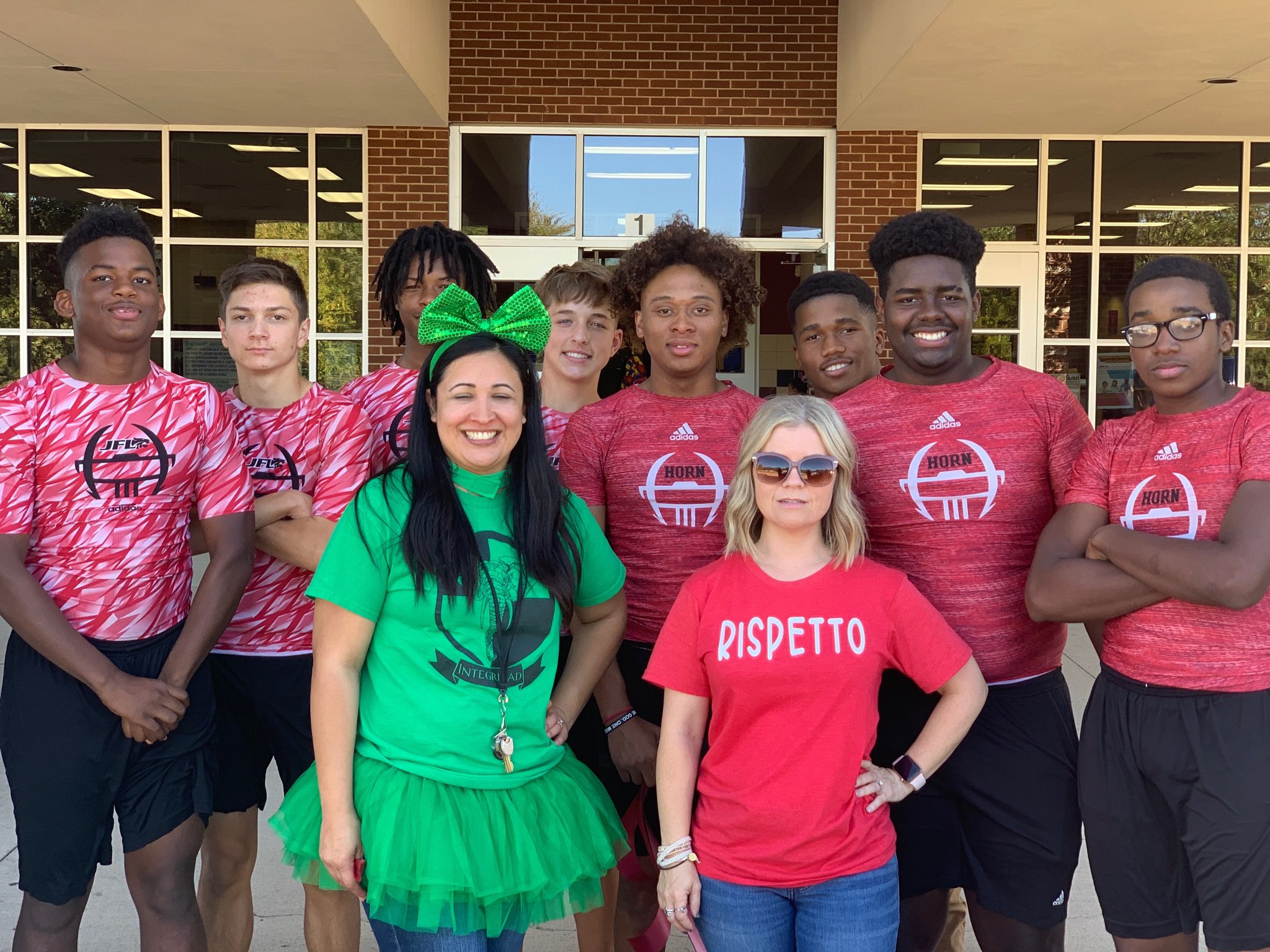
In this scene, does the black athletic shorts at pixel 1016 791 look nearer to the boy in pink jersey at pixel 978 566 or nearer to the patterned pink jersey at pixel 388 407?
the boy in pink jersey at pixel 978 566

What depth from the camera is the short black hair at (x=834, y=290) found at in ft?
12.8

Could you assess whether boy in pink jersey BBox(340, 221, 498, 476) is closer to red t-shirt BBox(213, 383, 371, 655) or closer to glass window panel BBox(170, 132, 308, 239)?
red t-shirt BBox(213, 383, 371, 655)

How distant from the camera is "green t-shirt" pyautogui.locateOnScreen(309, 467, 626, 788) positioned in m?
2.26

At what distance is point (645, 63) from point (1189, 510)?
26.2 feet

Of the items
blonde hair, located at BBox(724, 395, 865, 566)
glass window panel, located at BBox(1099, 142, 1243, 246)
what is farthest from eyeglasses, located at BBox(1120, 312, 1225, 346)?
glass window panel, located at BBox(1099, 142, 1243, 246)

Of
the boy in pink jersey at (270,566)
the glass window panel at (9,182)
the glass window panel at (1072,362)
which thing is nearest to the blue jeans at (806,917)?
the boy in pink jersey at (270,566)

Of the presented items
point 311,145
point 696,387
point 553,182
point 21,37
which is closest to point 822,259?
point 553,182

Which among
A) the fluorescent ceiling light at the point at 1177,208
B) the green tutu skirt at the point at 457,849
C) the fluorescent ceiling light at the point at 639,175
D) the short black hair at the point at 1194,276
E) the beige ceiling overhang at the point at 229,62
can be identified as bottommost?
the green tutu skirt at the point at 457,849

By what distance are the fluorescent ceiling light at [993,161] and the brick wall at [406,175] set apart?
423cm

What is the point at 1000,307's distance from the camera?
9.98 metres

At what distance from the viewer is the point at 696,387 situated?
3.05m

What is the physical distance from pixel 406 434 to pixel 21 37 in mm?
6023

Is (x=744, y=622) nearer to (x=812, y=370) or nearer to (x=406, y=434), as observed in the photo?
(x=406, y=434)

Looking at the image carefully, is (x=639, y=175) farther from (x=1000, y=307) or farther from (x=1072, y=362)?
(x=1072, y=362)
